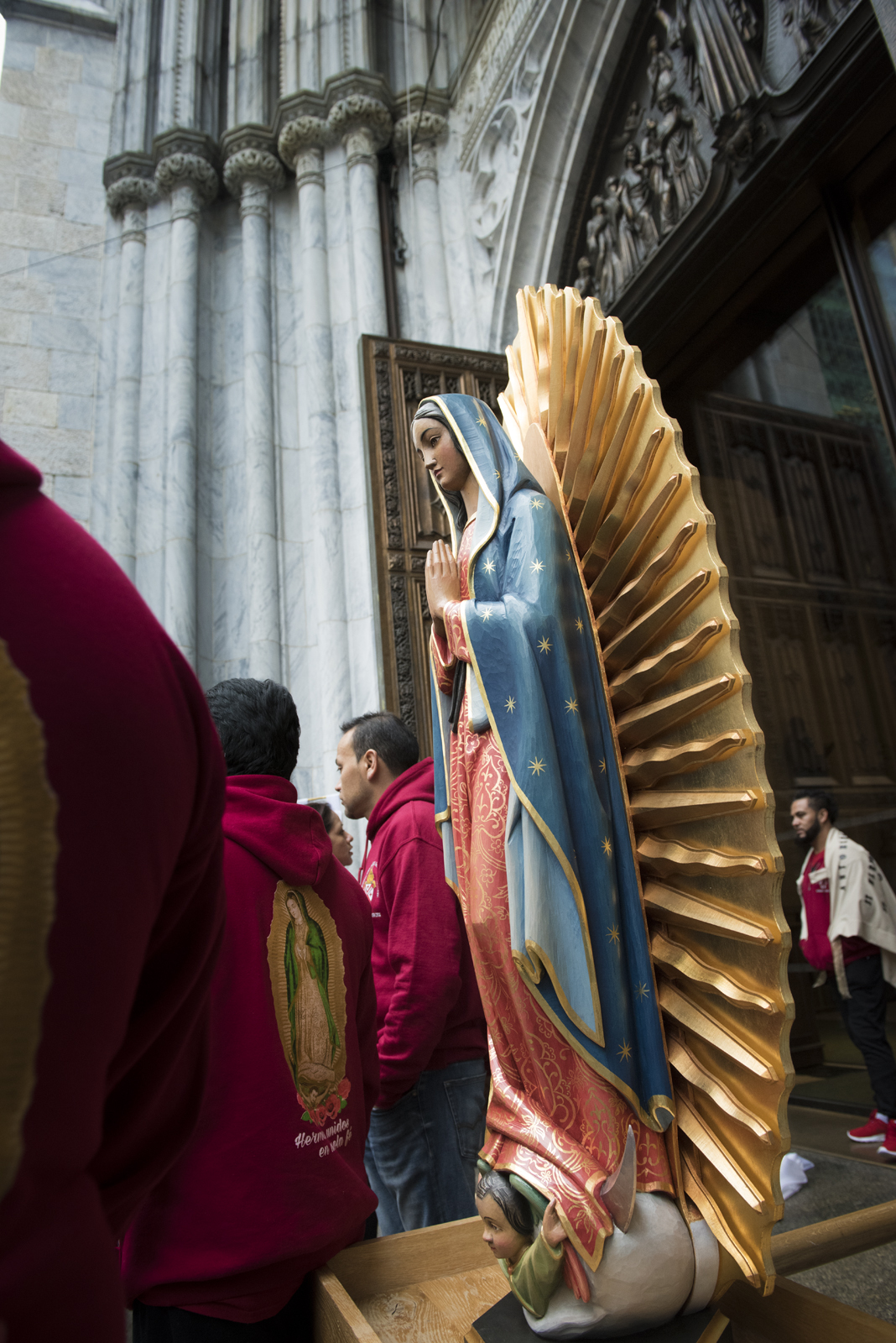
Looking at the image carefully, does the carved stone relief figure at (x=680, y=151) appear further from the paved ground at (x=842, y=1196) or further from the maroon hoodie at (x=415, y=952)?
the paved ground at (x=842, y=1196)

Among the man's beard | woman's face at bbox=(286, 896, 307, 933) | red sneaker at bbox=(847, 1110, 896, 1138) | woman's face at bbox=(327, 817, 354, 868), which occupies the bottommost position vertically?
red sneaker at bbox=(847, 1110, 896, 1138)

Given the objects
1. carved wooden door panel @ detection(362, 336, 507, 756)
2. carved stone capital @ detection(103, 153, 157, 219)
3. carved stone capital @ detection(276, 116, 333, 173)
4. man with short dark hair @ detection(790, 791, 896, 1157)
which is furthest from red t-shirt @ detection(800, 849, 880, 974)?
carved stone capital @ detection(103, 153, 157, 219)

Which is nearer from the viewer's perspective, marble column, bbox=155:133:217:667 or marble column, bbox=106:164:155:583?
marble column, bbox=155:133:217:667

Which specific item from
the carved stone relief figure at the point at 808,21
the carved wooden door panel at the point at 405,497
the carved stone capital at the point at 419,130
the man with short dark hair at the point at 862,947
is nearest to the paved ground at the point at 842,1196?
the man with short dark hair at the point at 862,947

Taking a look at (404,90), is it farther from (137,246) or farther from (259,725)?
(259,725)

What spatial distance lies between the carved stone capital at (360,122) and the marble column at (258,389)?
1.68 feet

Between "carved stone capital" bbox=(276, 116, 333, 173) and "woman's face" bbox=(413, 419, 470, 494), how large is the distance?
5.48 metres

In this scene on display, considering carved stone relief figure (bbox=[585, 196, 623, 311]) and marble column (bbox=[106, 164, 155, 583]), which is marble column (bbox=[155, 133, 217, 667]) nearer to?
marble column (bbox=[106, 164, 155, 583])

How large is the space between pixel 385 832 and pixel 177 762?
1551mm

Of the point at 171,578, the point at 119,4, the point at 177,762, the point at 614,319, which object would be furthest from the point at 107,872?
the point at 119,4

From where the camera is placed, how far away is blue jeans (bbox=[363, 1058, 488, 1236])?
187cm

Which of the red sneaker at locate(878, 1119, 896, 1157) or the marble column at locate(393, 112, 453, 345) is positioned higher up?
the marble column at locate(393, 112, 453, 345)

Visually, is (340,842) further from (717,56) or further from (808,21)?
(717,56)

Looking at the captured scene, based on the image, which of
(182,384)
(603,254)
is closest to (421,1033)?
(603,254)
